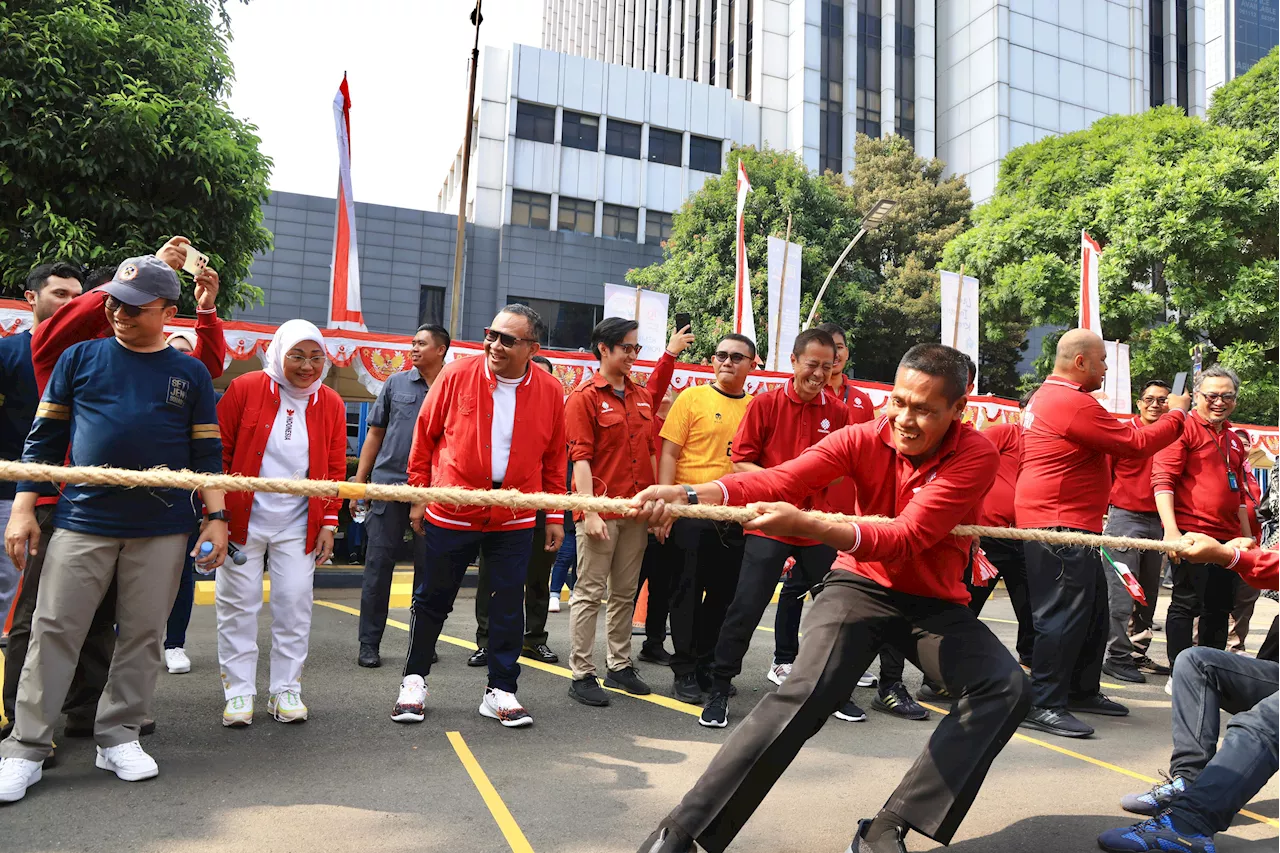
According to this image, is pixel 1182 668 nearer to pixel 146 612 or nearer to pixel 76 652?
pixel 146 612

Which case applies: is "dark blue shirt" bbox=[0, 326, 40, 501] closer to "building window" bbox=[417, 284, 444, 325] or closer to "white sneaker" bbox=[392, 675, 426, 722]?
"white sneaker" bbox=[392, 675, 426, 722]

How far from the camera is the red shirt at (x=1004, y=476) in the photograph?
529 centimetres

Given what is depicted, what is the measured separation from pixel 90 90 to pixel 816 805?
1288cm

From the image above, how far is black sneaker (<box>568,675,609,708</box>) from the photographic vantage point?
16.1 ft

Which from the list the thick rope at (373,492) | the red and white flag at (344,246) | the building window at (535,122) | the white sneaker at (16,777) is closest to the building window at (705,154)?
the building window at (535,122)

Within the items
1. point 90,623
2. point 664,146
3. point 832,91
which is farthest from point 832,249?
point 90,623

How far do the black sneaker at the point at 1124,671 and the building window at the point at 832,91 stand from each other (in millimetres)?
32638

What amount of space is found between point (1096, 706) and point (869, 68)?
38.6 metres

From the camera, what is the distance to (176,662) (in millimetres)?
5254

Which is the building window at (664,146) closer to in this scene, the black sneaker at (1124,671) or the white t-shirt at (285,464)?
the black sneaker at (1124,671)

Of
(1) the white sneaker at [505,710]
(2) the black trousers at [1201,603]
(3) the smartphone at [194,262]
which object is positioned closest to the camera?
(3) the smartphone at [194,262]

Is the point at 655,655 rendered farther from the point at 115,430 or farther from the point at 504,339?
the point at 115,430

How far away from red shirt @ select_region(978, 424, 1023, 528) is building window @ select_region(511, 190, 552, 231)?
2831 centimetres

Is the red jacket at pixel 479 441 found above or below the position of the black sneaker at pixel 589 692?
above
